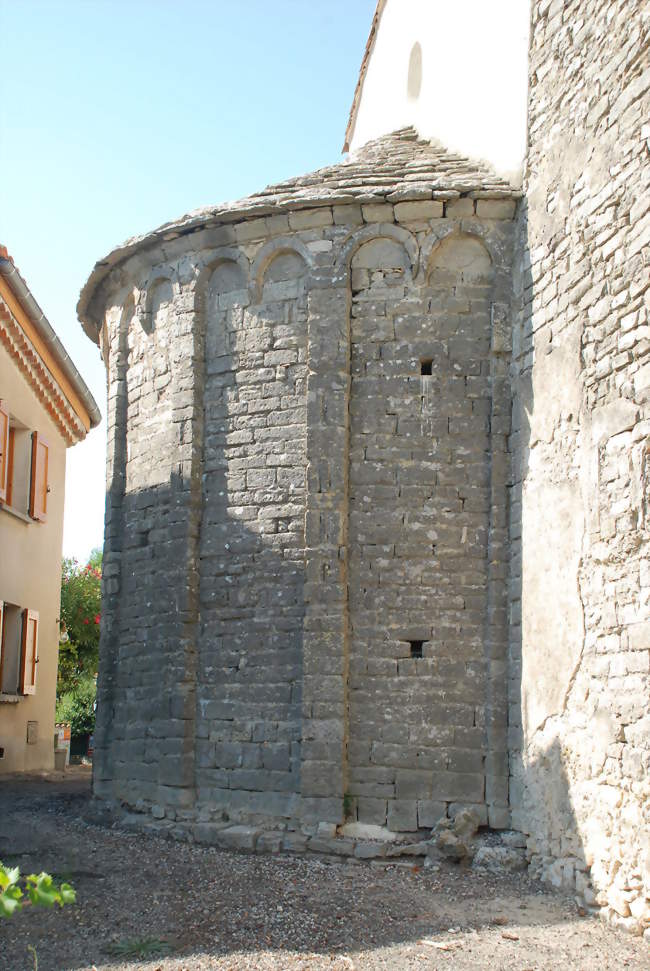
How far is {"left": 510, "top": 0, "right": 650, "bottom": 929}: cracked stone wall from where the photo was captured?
272 inches

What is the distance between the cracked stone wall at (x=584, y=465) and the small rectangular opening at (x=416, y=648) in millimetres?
729

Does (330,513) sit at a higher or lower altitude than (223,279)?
lower

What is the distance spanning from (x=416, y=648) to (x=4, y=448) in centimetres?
670

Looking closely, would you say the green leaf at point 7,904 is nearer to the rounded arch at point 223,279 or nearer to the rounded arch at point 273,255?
the rounded arch at point 273,255

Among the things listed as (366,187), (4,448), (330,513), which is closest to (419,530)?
(330,513)

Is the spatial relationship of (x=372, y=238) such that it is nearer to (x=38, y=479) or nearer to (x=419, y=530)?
(x=419, y=530)

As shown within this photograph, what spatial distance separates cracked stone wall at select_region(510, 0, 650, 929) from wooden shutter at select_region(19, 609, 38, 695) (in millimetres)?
7794

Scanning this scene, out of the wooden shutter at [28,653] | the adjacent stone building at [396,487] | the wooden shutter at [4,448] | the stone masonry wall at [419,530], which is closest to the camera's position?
the adjacent stone building at [396,487]

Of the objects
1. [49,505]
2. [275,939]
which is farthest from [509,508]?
[49,505]

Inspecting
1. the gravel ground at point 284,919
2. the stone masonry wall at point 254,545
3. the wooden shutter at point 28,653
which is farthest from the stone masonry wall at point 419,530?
the wooden shutter at point 28,653

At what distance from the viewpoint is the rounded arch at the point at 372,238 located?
9.26 m

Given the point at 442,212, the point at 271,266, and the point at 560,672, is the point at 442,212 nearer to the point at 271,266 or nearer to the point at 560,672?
the point at 271,266

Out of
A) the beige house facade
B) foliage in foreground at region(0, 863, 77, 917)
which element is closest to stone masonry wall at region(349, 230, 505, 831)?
the beige house facade

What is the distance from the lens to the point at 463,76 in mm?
10414
